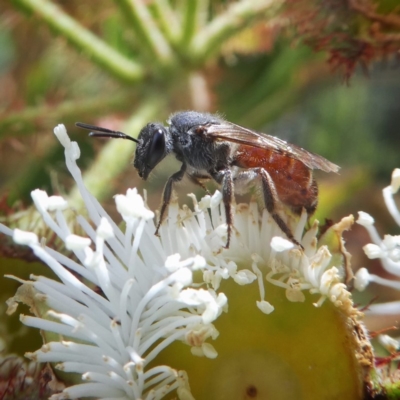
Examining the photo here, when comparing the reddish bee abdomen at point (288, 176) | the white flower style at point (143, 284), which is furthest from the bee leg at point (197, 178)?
the white flower style at point (143, 284)

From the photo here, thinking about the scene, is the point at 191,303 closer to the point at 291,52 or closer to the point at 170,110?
the point at 170,110

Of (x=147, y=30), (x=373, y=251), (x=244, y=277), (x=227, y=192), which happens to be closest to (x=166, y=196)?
(x=227, y=192)

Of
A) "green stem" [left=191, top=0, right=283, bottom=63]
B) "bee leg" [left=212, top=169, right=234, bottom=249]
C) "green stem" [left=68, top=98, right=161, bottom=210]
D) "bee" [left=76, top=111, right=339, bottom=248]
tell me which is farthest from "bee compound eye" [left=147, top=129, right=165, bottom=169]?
"green stem" [left=191, top=0, right=283, bottom=63]

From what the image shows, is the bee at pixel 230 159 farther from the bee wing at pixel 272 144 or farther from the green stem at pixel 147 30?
the green stem at pixel 147 30

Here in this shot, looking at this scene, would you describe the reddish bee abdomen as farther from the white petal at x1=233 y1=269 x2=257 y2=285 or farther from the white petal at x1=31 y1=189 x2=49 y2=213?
the white petal at x1=31 y1=189 x2=49 y2=213

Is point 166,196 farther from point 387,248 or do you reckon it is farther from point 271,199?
point 387,248

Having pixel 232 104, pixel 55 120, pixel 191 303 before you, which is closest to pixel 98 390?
pixel 191 303

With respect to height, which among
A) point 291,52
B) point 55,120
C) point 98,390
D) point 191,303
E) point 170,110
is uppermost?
point 291,52
